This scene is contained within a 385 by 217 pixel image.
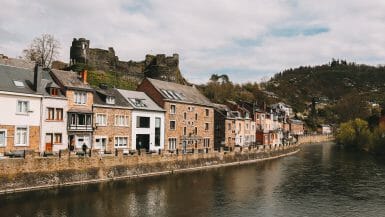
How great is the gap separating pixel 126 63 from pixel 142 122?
32095mm

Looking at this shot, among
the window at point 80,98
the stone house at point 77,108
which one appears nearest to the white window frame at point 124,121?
the stone house at point 77,108

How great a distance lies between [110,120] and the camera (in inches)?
1956

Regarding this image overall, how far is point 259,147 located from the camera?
7162 cm

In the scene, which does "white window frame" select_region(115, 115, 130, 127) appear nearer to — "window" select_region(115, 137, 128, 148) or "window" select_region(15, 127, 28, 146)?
"window" select_region(115, 137, 128, 148)

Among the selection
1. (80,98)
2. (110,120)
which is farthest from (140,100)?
(80,98)

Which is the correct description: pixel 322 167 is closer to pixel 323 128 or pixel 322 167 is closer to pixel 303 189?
pixel 303 189

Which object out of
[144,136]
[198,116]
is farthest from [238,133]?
[144,136]

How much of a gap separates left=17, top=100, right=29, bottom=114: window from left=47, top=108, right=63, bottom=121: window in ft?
8.51

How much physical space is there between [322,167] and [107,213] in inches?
1677

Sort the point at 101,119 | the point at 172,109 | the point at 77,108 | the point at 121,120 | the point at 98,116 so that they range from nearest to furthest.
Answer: the point at 77,108, the point at 98,116, the point at 101,119, the point at 121,120, the point at 172,109

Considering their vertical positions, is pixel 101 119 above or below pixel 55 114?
below

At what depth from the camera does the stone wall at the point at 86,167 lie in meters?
34.0

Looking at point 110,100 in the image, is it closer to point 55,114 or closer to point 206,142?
point 55,114

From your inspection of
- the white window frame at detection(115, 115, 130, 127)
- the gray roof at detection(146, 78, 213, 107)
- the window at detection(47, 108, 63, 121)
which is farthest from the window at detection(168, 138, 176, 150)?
the window at detection(47, 108, 63, 121)
